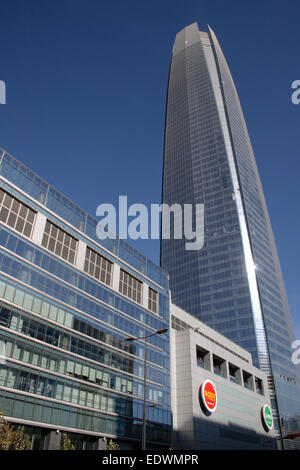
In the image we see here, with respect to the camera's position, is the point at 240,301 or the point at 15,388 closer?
the point at 15,388

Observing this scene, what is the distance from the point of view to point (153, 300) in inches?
2648

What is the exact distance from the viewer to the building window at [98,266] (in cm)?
5522

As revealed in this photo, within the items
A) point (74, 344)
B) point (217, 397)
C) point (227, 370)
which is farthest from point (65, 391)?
point (227, 370)

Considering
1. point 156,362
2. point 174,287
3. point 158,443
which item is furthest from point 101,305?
point 174,287

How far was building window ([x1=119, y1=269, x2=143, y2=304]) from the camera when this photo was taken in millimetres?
61144

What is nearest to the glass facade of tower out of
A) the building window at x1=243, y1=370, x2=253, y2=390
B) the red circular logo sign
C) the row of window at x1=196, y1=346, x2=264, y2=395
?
the red circular logo sign

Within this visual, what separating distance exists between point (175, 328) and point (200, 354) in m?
7.83

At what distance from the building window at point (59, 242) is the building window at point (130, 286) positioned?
11.5 m

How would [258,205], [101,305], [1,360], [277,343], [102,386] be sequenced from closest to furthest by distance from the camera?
1. [1,360]
2. [102,386]
3. [101,305]
4. [277,343]
5. [258,205]

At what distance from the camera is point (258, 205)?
196625mm

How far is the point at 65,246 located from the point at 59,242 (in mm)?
1197

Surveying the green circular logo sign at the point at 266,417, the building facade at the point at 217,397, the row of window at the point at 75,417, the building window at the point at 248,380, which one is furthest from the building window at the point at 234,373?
the row of window at the point at 75,417

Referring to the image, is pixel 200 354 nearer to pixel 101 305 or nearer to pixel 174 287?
pixel 101 305

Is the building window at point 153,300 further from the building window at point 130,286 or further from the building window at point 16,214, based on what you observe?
the building window at point 16,214
